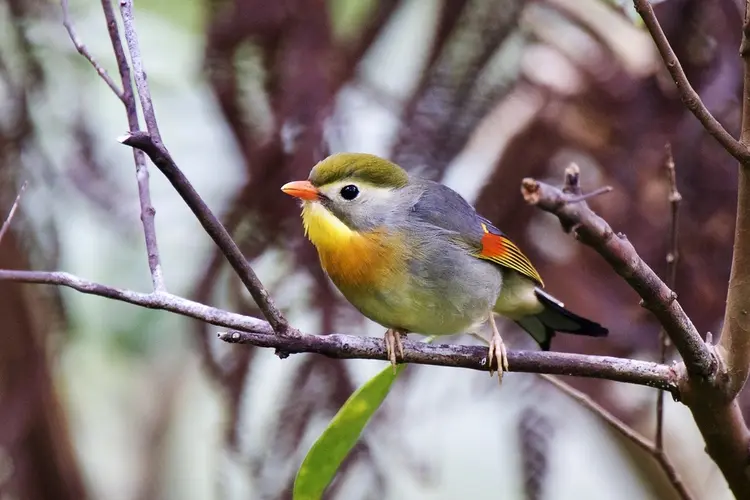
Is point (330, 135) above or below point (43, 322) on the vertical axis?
above

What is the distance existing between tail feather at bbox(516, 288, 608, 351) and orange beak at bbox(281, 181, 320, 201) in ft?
2.41

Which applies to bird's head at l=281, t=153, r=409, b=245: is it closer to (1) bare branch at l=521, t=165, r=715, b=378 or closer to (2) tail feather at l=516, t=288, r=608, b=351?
(2) tail feather at l=516, t=288, r=608, b=351

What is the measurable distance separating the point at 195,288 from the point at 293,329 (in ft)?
4.29

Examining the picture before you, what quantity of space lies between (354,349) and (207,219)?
453mm

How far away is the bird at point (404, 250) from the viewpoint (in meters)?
2.25

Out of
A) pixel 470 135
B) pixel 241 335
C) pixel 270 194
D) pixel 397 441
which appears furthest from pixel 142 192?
pixel 397 441

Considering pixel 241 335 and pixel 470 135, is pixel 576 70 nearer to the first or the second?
pixel 470 135

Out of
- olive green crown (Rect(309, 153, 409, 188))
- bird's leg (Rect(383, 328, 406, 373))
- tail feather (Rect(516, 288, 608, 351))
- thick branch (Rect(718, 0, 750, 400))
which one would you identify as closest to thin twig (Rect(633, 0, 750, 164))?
thick branch (Rect(718, 0, 750, 400))

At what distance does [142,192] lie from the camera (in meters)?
1.77

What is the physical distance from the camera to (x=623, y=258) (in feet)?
4.49

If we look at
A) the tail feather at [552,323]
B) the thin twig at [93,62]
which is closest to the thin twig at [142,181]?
the thin twig at [93,62]

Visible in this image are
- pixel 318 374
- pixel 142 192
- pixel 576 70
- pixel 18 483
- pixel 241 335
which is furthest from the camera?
pixel 576 70

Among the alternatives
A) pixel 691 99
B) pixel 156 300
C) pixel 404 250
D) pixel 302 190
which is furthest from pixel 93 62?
pixel 691 99

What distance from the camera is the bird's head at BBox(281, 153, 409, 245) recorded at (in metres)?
2.32
